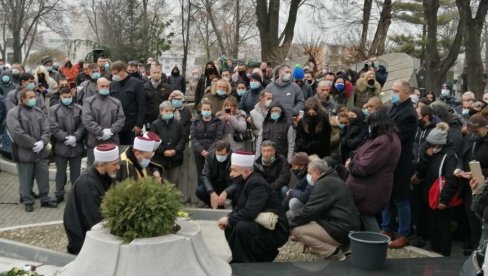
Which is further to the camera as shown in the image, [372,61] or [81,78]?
[81,78]

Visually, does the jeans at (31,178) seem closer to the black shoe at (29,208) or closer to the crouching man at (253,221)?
the black shoe at (29,208)

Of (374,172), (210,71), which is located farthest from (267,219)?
(210,71)

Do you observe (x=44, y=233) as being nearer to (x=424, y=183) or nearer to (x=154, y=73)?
(x=154, y=73)

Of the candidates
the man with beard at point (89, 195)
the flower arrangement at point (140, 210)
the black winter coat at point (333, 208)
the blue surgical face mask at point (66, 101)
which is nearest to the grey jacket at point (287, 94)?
the blue surgical face mask at point (66, 101)

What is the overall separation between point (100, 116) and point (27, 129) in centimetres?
118

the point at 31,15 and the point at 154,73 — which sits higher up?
the point at 31,15

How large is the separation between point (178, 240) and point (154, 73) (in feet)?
24.2

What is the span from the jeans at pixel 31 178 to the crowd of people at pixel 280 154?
0.7 inches

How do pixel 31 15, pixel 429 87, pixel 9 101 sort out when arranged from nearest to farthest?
pixel 9 101 < pixel 429 87 < pixel 31 15

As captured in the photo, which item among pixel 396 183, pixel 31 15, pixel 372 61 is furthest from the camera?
pixel 31 15

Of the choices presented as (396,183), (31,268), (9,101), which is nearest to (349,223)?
(396,183)

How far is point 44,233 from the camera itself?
348 inches

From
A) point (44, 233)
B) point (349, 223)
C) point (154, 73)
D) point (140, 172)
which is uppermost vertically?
point (154, 73)

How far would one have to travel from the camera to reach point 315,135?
941 cm
